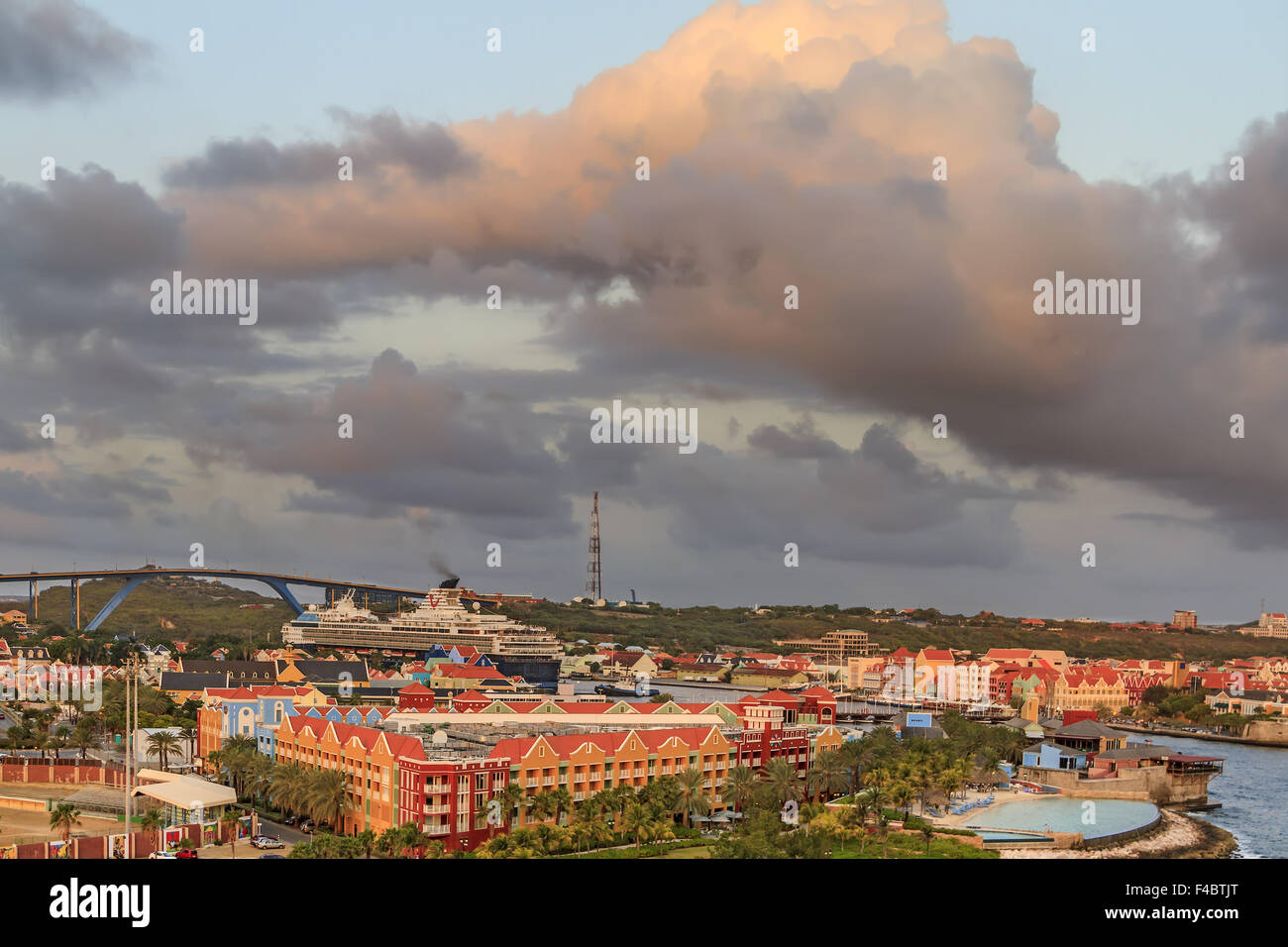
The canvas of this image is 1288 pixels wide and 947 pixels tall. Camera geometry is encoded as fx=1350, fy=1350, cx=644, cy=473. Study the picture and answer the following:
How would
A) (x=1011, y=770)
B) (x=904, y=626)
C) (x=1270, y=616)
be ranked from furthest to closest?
(x=1270, y=616) → (x=904, y=626) → (x=1011, y=770)

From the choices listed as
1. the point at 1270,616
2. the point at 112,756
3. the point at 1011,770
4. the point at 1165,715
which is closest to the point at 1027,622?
the point at 1270,616

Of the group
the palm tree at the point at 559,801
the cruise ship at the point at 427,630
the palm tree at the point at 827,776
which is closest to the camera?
the palm tree at the point at 559,801

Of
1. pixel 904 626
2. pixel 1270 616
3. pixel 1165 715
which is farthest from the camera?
pixel 1270 616

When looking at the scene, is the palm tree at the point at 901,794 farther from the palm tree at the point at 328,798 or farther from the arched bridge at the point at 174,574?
the arched bridge at the point at 174,574

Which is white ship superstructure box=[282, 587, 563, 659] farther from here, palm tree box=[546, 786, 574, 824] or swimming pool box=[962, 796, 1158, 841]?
palm tree box=[546, 786, 574, 824]

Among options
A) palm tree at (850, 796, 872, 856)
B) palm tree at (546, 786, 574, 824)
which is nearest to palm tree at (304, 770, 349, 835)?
palm tree at (546, 786, 574, 824)

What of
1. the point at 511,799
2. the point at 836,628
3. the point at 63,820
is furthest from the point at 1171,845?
the point at 836,628

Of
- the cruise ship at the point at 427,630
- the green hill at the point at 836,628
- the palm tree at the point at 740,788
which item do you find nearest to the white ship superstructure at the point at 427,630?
the cruise ship at the point at 427,630
